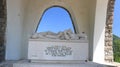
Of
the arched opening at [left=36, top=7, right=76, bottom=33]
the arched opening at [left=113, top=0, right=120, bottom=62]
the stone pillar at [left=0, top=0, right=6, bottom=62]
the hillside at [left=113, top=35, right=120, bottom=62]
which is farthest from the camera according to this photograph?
the arched opening at [left=113, top=0, right=120, bottom=62]

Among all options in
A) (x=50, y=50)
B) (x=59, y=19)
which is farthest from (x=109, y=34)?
(x=50, y=50)

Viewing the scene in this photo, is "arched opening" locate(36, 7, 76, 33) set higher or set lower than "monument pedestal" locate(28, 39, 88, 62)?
higher

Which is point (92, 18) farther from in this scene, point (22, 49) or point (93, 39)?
point (22, 49)

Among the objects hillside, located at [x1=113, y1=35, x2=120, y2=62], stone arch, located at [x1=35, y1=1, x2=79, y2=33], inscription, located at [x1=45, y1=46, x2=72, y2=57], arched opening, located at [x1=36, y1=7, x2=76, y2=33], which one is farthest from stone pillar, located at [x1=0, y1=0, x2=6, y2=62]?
hillside, located at [x1=113, y1=35, x2=120, y2=62]

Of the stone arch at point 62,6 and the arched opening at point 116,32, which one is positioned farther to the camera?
the arched opening at point 116,32

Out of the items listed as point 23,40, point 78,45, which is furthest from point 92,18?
point 23,40

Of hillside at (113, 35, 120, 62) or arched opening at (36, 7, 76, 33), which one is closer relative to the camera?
arched opening at (36, 7, 76, 33)

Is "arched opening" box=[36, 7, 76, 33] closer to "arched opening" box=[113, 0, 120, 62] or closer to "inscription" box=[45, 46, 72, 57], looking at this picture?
"inscription" box=[45, 46, 72, 57]

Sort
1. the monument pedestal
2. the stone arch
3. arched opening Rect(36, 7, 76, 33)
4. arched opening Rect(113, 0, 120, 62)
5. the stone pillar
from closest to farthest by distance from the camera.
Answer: the monument pedestal → the stone pillar → the stone arch → arched opening Rect(36, 7, 76, 33) → arched opening Rect(113, 0, 120, 62)

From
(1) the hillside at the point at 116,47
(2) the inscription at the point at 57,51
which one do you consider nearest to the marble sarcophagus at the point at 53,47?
(2) the inscription at the point at 57,51

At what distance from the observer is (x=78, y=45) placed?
7.00m

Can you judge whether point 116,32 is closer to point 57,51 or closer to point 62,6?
point 62,6

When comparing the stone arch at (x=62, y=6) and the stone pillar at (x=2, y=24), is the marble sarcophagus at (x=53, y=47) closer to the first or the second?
the stone pillar at (x=2, y=24)

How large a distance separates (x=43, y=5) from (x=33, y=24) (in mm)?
762
